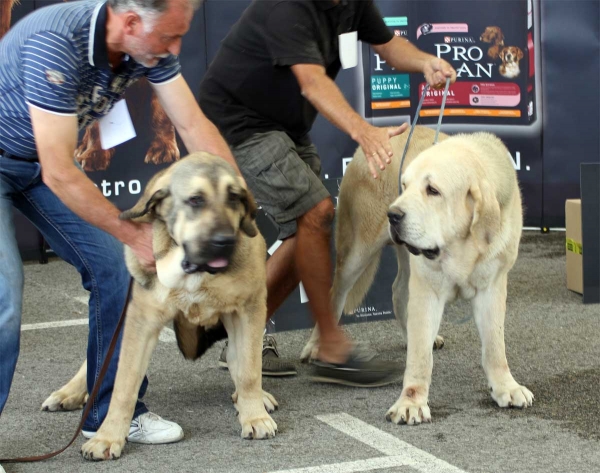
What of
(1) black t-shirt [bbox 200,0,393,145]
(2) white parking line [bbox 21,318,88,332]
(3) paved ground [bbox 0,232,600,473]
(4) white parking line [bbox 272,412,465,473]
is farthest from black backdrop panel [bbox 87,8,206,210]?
(4) white parking line [bbox 272,412,465,473]

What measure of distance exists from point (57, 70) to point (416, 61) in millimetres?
2046

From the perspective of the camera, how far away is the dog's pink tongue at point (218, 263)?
114 inches

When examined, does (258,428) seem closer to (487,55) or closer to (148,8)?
(148,8)

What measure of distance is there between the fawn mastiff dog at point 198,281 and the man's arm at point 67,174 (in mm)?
74

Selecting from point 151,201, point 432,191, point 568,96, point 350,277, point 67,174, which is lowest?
point 350,277

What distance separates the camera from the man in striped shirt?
2.91 meters

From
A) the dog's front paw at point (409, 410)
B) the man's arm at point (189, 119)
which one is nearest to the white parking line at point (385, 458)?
the dog's front paw at point (409, 410)

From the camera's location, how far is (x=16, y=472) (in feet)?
10.1

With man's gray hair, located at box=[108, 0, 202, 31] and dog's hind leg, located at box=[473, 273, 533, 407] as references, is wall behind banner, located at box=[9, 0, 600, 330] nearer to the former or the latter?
dog's hind leg, located at box=[473, 273, 533, 407]

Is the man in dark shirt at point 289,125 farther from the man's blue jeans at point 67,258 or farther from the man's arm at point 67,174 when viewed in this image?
the man's arm at point 67,174

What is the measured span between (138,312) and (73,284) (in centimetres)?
364

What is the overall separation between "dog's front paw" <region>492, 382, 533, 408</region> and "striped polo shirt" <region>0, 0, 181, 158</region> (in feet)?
6.27

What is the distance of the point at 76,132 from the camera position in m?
2.99

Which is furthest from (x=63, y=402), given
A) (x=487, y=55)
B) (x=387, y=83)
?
(x=487, y=55)
